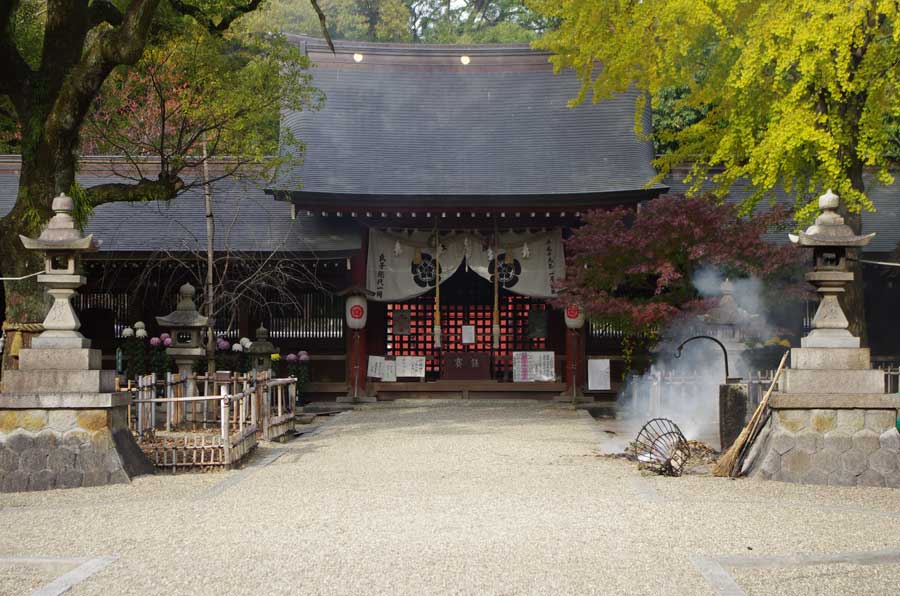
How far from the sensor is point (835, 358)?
915cm

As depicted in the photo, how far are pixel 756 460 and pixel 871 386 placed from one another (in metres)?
1.24

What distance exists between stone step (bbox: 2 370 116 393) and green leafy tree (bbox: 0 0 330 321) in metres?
2.02

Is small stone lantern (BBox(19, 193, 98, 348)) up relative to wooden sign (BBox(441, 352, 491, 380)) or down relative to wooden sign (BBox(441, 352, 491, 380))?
up

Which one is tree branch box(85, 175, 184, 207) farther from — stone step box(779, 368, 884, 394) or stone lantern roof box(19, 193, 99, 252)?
stone step box(779, 368, 884, 394)

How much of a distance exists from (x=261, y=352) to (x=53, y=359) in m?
7.73

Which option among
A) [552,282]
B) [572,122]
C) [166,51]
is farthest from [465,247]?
[166,51]

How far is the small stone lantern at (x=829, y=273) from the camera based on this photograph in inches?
363

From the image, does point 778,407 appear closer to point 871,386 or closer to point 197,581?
point 871,386

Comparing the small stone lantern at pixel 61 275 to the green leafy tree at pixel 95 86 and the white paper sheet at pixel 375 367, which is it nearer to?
the green leafy tree at pixel 95 86

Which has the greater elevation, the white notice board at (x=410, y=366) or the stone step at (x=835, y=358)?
the stone step at (x=835, y=358)

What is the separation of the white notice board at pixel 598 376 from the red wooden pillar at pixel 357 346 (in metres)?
4.34

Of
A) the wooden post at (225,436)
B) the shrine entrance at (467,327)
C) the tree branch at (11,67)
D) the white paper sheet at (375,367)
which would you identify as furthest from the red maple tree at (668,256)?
the tree branch at (11,67)

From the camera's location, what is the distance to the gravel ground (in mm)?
5648

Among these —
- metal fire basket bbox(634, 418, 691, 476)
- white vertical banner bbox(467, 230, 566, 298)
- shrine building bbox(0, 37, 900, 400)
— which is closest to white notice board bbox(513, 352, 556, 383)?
shrine building bbox(0, 37, 900, 400)
